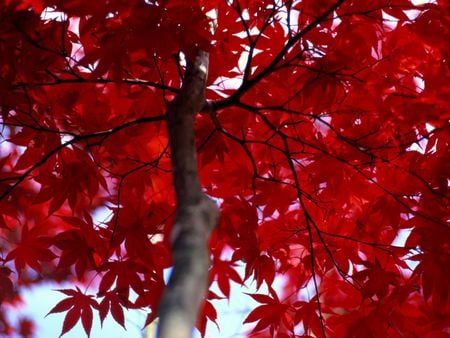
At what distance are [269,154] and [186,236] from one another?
1.52 m

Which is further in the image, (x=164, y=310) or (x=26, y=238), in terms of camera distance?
(x=26, y=238)

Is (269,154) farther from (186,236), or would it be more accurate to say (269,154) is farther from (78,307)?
(186,236)

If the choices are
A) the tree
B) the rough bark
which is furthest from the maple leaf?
the rough bark

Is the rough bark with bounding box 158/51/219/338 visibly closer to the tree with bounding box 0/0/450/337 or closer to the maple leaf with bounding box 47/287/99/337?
the tree with bounding box 0/0/450/337

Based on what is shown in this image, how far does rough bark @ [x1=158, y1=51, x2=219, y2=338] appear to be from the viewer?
2.34 feet

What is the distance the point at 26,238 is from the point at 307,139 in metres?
1.22

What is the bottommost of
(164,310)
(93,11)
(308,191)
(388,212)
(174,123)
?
(164,310)

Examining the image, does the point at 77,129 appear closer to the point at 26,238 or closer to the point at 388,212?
the point at 26,238

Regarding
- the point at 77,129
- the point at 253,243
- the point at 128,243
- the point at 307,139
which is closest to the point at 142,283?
the point at 128,243

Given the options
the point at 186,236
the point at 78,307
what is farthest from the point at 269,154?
the point at 186,236

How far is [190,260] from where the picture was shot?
0.80 metres

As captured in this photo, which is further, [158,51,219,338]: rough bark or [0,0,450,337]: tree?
[0,0,450,337]: tree

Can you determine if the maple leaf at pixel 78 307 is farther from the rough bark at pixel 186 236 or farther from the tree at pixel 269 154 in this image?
the rough bark at pixel 186 236

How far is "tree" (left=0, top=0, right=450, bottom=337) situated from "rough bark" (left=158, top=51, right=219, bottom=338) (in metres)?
0.65
